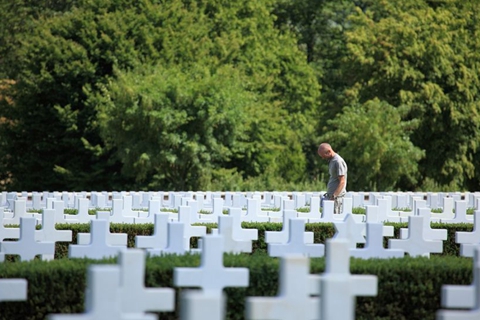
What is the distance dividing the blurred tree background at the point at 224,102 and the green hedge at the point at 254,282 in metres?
29.9

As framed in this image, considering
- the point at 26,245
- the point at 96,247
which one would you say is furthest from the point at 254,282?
the point at 26,245

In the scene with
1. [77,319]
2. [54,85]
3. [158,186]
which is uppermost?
[54,85]

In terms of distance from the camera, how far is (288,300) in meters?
6.93

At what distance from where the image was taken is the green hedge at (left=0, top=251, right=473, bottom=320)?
932 centimetres

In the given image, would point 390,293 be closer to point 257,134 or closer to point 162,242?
point 162,242

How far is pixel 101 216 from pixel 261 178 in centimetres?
3011

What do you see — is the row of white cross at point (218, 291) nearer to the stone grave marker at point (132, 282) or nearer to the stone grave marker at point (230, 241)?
the stone grave marker at point (132, 282)

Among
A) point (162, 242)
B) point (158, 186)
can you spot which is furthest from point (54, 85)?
point (162, 242)

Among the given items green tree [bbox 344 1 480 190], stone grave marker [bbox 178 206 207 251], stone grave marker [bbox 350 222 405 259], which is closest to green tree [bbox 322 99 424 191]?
green tree [bbox 344 1 480 190]

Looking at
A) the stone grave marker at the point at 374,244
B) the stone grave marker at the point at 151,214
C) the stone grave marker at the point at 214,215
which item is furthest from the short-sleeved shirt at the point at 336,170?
the stone grave marker at the point at 374,244

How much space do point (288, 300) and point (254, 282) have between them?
2.52 metres

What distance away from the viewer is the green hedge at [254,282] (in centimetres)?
932

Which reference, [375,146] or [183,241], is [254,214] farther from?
[375,146]

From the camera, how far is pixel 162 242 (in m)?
11.1
